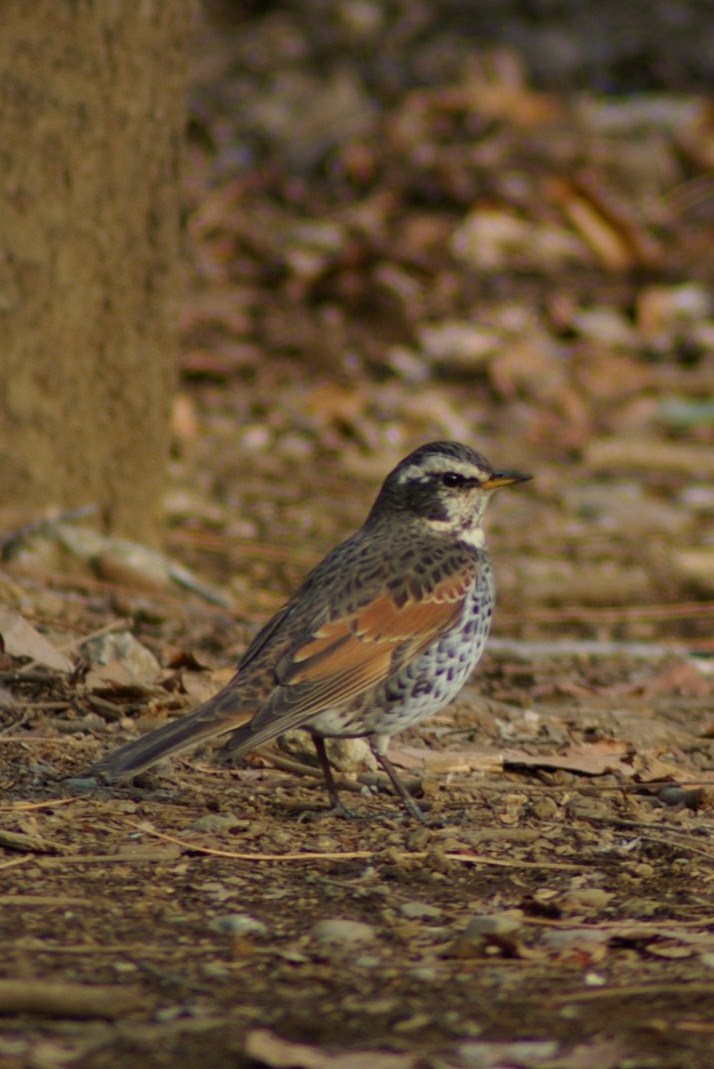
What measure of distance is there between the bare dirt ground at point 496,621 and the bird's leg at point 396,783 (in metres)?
0.06

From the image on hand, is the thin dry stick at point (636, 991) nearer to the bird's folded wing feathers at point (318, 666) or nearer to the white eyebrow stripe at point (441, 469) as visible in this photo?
the bird's folded wing feathers at point (318, 666)

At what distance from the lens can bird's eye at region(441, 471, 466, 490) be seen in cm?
618

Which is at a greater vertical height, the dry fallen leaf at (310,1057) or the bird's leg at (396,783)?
the bird's leg at (396,783)

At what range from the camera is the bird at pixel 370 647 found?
16.3ft

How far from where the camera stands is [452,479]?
619 centimetres

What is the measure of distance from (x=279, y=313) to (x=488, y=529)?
117 inches

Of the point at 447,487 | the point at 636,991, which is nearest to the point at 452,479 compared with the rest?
the point at 447,487

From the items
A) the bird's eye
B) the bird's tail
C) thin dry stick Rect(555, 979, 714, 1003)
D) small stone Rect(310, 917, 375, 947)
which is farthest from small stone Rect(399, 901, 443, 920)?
the bird's eye

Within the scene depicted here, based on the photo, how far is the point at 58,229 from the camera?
24.8 feet

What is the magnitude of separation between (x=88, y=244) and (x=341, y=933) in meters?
4.34

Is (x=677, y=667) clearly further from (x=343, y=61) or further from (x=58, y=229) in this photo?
(x=343, y=61)

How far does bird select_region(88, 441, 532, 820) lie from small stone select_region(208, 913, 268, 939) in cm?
66

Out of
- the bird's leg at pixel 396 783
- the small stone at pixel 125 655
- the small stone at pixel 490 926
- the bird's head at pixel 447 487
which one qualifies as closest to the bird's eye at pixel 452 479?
the bird's head at pixel 447 487

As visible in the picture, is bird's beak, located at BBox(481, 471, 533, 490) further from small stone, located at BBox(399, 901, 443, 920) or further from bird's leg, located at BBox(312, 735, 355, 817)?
small stone, located at BBox(399, 901, 443, 920)
